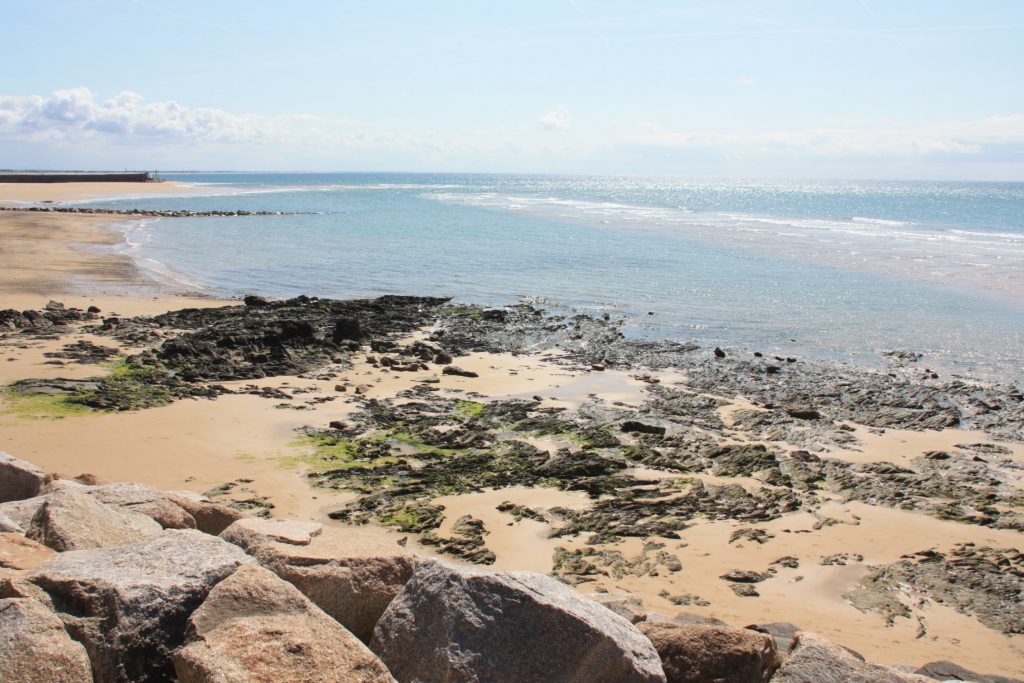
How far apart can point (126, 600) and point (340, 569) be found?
4.50ft

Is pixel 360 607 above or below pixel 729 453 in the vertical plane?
above

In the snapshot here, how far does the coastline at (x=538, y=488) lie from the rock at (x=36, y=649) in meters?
5.49

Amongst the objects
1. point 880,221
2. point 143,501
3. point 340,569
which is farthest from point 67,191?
point 340,569

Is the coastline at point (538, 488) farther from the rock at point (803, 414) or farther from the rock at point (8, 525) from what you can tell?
the rock at point (8, 525)

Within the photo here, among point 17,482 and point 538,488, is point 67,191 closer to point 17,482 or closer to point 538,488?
point 538,488

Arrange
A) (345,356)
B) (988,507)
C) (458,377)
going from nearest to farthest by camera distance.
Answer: (988,507)
(458,377)
(345,356)

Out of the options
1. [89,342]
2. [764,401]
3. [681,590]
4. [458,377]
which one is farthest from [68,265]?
[681,590]

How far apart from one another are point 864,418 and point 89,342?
17.1 m

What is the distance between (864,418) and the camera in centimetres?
1600

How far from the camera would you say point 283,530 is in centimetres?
642

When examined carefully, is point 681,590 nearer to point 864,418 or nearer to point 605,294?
point 864,418

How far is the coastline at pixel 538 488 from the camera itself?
866 cm

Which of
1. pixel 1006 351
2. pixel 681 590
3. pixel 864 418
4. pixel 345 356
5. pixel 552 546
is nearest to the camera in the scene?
pixel 681 590

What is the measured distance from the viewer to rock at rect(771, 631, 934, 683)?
16.6ft
